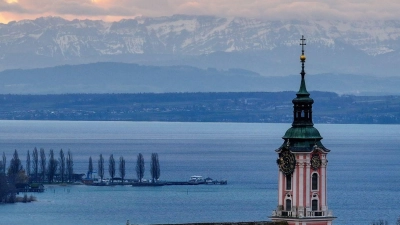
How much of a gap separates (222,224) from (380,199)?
361 feet

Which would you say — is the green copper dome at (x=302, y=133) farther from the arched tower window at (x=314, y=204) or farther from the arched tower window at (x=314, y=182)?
the arched tower window at (x=314, y=204)

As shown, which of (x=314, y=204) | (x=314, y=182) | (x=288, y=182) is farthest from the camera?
(x=288, y=182)

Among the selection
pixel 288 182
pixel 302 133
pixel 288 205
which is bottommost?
pixel 288 205

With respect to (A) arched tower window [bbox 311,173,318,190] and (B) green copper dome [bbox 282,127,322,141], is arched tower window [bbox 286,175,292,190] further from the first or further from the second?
(B) green copper dome [bbox 282,127,322,141]

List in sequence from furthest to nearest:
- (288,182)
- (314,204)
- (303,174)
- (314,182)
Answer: (288,182)
(314,182)
(314,204)
(303,174)

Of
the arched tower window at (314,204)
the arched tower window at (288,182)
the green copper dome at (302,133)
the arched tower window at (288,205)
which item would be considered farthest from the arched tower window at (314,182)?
the green copper dome at (302,133)

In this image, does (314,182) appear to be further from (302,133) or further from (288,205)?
(302,133)

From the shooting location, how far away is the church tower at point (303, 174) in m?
69.3

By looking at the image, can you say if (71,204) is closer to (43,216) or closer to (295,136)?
(43,216)

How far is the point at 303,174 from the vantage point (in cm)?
6944

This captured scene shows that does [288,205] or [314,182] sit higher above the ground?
[314,182]

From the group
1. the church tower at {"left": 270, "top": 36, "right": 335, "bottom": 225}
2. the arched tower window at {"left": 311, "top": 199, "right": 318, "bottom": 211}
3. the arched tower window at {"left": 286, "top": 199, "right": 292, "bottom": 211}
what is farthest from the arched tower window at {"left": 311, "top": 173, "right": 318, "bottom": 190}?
the arched tower window at {"left": 286, "top": 199, "right": 292, "bottom": 211}

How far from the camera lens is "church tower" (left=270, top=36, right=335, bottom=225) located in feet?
227

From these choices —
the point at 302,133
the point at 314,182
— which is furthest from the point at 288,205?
the point at 302,133
